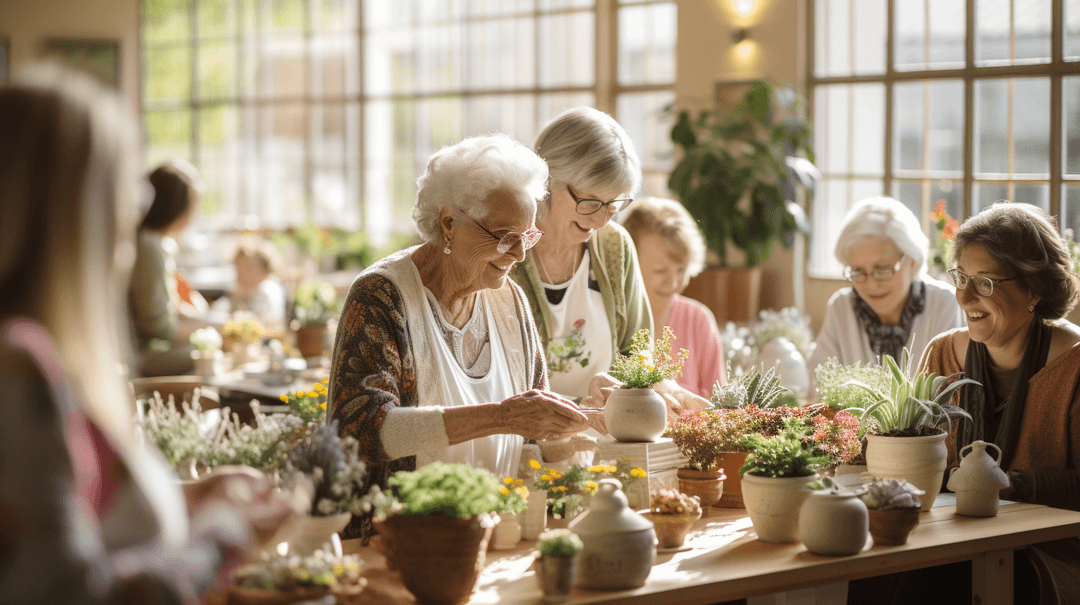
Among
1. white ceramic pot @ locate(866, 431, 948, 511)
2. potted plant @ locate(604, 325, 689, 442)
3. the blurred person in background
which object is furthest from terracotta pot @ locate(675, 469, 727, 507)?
the blurred person in background

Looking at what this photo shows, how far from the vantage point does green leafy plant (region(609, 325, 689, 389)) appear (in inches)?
96.3

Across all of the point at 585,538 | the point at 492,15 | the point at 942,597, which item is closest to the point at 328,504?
the point at 585,538

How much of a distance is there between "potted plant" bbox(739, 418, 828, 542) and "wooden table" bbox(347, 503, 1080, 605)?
0.04 meters

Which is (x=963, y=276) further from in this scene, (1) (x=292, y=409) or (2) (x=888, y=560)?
(1) (x=292, y=409)

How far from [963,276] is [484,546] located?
1.66 meters

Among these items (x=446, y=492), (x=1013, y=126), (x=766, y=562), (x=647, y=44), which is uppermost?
(x=647, y=44)

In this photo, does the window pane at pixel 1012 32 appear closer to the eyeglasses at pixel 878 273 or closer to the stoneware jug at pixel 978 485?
the eyeglasses at pixel 878 273

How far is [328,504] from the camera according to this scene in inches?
72.4

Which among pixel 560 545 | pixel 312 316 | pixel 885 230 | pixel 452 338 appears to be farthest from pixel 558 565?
pixel 312 316

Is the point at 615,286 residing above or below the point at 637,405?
above

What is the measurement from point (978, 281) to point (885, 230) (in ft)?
3.85

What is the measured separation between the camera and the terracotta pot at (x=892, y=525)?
217 centimetres

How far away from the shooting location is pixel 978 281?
2.80m

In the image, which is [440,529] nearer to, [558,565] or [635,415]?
[558,565]
